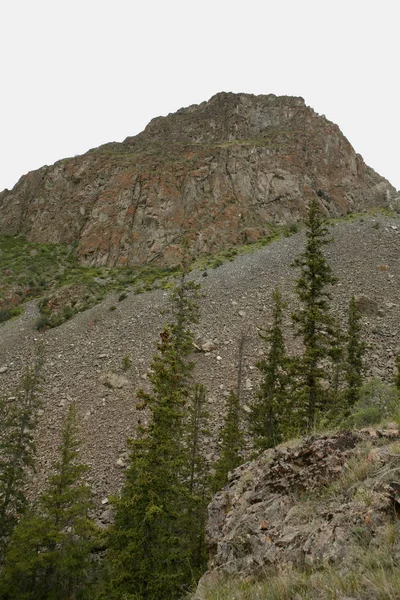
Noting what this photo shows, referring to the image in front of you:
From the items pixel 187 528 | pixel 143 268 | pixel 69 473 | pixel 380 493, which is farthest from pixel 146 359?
pixel 380 493

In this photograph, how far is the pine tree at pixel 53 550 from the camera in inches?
Answer: 615

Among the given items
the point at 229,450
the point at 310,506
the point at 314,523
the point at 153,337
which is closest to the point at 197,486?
the point at 229,450

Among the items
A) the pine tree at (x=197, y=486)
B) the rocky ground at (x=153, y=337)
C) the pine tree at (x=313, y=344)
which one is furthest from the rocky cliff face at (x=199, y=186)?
the pine tree at (x=313, y=344)

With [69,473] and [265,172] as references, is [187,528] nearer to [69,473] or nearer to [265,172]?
[69,473]

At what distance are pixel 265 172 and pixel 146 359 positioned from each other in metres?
39.6

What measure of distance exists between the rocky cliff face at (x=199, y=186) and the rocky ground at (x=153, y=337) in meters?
12.5

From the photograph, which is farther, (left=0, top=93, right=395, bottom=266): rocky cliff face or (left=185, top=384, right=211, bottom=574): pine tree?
(left=0, top=93, right=395, bottom=266): rocky cliff face

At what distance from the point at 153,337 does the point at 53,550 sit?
55.0 feet

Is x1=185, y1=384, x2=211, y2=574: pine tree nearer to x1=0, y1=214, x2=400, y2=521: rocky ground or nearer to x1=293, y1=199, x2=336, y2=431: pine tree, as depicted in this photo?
x1=0, y1=214, x2=400, y2=521: rocky ground

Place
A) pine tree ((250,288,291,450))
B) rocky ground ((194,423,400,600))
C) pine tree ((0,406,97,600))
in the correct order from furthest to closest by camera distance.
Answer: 1. pine tree ((250,288,291,450))
2. pine tree ((0,406,97,600))
3. rocky ground ((194,423,400,600))

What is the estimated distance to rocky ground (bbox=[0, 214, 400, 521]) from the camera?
23875 millimetres

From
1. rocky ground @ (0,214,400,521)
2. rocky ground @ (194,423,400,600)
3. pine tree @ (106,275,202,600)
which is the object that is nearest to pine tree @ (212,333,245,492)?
rocky ground @ (0,214,400,521)

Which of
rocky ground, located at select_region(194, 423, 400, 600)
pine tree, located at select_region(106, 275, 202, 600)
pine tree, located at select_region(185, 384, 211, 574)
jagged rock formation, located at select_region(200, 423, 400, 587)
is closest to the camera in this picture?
rocky ground, located at select_region(194, 423, 400, 600)

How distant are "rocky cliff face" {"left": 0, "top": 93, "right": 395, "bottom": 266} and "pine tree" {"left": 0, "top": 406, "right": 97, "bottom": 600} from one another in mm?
34926
